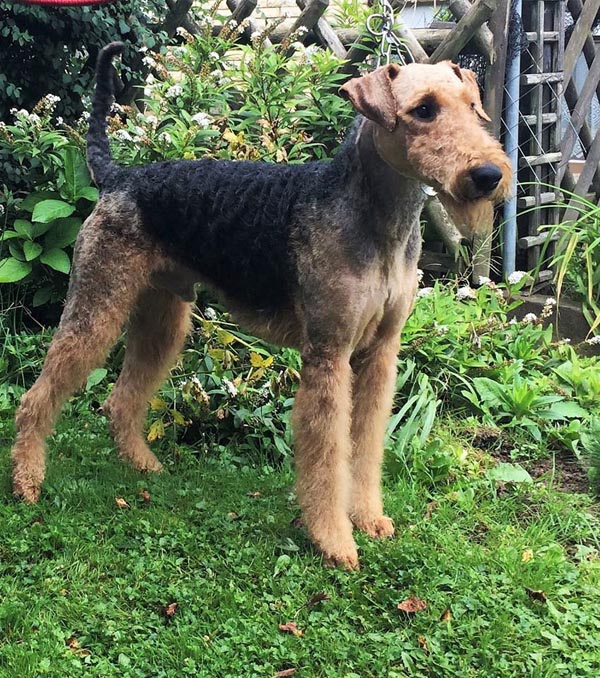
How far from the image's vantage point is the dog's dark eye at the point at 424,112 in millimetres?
2403

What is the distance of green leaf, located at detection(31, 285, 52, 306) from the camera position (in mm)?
4652

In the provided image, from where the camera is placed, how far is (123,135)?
4.42 m

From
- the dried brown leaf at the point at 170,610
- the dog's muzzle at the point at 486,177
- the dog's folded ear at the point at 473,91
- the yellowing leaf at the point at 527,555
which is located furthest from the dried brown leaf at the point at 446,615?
the dog's folded ear at the point at 473,91

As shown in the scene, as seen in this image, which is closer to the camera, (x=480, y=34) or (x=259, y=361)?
(x=259, y=361)

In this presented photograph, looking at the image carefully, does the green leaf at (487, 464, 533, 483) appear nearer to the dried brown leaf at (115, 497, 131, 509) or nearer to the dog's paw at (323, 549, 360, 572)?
the dog's paw at (323, 549, 360, 572)

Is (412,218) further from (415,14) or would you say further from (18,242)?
(415,14)

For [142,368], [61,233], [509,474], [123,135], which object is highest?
[123,135]

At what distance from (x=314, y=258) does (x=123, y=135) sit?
88.5 inches

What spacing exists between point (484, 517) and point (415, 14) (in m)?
8.10

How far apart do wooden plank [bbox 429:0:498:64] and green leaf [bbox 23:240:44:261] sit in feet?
10.7

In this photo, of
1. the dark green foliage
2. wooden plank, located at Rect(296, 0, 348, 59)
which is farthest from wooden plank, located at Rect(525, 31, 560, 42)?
the dark green foliage

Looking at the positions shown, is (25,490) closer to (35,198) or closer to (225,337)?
(225,337)

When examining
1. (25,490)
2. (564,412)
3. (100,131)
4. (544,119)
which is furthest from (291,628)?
(544,119)

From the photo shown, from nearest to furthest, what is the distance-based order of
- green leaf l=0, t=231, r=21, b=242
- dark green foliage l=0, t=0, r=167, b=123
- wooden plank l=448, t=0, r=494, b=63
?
green leaf l=0, t=231, r=21, b=242 < dark green foliage l=0, t=0, r=167, b=123 < wooden plank l=448, t=0, r=494, b=63
